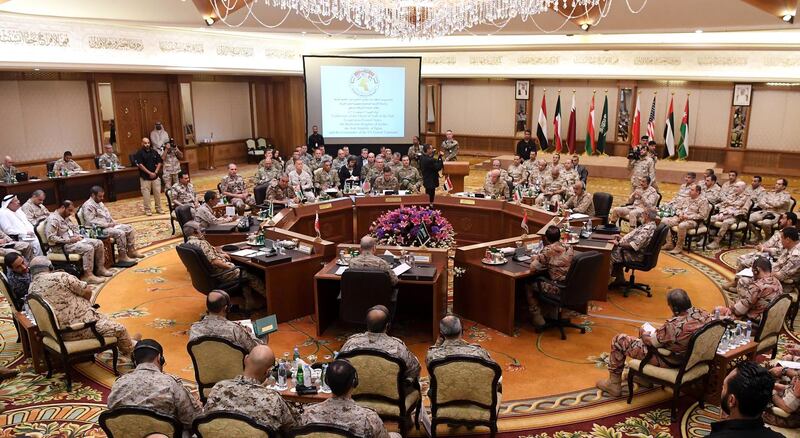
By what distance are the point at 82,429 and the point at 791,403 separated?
5.63 m

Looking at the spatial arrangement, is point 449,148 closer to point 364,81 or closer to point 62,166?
point 364,81

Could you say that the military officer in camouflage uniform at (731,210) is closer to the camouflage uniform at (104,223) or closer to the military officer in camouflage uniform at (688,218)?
the military officer in camouflage uniform at (688,218)

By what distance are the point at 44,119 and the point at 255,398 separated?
46.5ft

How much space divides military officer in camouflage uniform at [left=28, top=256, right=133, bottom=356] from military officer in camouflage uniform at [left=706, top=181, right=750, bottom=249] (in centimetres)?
961

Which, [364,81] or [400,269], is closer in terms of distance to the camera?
[400,269]

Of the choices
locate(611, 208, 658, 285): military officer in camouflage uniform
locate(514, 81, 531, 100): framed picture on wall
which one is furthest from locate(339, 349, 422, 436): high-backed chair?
locate(514, 81, 531, 100): framed picture on wall

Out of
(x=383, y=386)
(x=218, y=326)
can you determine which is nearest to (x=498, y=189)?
(x=383, y=386)

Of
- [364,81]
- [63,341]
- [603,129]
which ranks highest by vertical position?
[364,81]

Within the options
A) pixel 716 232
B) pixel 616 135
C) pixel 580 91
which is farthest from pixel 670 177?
pixel 716 232

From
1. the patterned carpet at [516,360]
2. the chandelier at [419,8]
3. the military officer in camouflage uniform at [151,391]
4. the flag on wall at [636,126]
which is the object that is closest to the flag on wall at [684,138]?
the flag on wall at [636,126]

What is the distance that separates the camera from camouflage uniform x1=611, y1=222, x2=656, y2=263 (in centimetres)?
826

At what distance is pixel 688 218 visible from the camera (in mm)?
10359

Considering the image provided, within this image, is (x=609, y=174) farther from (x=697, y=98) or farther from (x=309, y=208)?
(x=309, y=208)

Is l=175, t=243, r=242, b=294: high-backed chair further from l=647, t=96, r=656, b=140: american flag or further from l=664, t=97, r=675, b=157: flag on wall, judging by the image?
l=664, t=97, r=675, b=157: flag on wall
